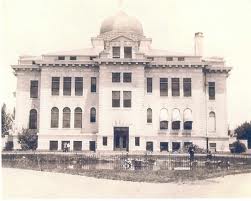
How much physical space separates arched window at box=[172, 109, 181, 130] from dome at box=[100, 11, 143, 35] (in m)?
11.0

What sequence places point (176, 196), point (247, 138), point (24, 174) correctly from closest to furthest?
1. point (176, 196)
2. point (24, 174)
3. point (247, 138)

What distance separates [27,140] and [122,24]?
16920 millimetres

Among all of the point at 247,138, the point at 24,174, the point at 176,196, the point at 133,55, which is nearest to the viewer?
the point at 176,196

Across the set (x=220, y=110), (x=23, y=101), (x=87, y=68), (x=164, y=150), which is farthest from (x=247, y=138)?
(x=23, y=101)

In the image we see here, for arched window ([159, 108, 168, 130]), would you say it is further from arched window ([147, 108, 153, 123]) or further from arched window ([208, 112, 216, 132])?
arched window ([208, 112, 216, 132])

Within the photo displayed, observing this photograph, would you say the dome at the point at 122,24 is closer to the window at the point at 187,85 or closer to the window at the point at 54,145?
the window at the point at 187,85

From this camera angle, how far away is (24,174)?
24.7 meters

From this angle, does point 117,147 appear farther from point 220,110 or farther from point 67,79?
point 220,110

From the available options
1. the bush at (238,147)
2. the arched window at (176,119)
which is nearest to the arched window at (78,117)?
the arched window at (176,119)

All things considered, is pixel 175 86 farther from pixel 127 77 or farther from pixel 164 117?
pixel 127 77

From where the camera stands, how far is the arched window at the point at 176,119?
4453 centimetres

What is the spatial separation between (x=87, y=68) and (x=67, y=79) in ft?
7.43

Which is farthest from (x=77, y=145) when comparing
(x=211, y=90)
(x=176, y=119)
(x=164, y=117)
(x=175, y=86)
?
(x=211, y=90)

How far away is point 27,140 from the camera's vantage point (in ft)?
144
